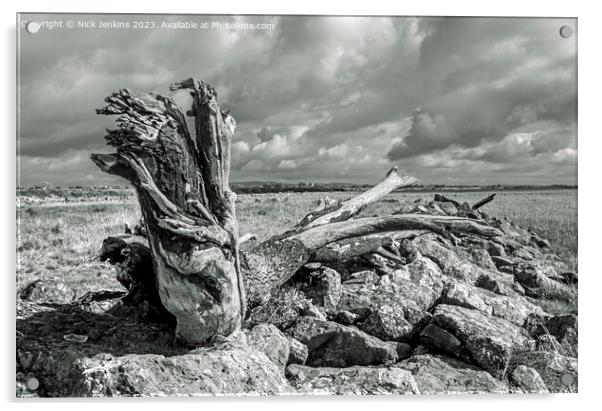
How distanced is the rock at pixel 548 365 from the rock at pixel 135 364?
2283mm

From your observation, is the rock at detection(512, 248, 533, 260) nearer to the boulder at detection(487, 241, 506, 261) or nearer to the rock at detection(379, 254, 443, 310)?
the boulder at detection(487, 241, 506, 261)

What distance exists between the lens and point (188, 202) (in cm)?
476

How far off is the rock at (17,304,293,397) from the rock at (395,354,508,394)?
4.09 ft

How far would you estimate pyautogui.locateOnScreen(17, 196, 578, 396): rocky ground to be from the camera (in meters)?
4.55

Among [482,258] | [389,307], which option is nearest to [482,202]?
[482,258]

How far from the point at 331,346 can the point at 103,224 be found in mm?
3825

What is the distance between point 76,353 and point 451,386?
3419 mm

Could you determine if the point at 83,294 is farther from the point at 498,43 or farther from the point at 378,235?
the point at 498,43

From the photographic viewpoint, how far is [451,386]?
16.3ft

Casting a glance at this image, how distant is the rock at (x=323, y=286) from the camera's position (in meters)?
5.74

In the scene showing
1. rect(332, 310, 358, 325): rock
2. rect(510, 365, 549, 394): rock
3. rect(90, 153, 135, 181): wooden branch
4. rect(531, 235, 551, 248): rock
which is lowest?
rect(510, 365, 549, 394): rock

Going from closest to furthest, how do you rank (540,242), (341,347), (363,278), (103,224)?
(341,347), (363,278), (540,242), (103,224)

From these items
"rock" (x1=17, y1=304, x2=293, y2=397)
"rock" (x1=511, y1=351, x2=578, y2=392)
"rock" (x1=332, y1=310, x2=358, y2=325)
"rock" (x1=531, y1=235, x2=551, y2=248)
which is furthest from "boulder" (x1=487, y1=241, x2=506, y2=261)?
"rock" (x1=17, y1=304, x2=293, y2=397)

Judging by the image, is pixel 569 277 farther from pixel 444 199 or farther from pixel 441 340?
pixel 444 199
